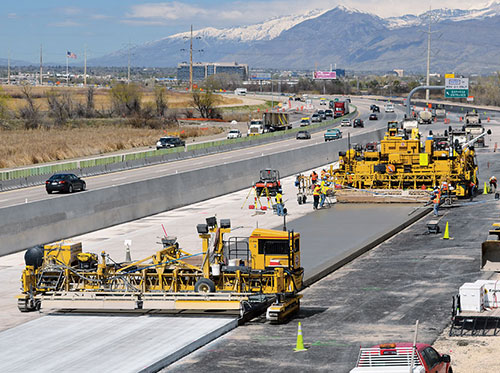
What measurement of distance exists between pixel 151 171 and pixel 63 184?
14282mm

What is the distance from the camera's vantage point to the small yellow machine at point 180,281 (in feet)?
77.3

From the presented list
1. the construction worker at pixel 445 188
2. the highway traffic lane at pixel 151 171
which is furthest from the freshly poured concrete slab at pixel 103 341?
the construction worker at pixel 445 188

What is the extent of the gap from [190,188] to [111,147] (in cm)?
4424

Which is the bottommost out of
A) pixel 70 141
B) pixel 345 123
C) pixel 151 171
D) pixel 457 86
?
pixel 151 171

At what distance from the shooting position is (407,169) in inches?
2064

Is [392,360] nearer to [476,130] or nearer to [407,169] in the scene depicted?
[407,169]

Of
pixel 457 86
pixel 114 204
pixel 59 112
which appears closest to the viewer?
pixel 114 204

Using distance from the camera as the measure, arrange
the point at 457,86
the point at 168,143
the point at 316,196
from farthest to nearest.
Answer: the point at 457,86, the point at 168,143, the point at 316,196

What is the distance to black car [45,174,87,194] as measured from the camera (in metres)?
54.8

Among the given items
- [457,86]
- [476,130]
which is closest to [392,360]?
[476,130]

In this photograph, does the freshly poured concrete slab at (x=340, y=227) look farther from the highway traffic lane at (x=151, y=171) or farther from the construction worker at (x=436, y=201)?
the highway traffic lane at (x=151, y=171)

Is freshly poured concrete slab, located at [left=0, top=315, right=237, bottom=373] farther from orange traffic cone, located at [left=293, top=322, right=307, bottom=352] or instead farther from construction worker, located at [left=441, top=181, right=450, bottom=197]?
construction worker, located at [left=441, top=181, right=450, bottom=197]

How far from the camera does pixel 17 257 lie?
34.5 m

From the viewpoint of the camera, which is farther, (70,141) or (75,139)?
(75,139)
